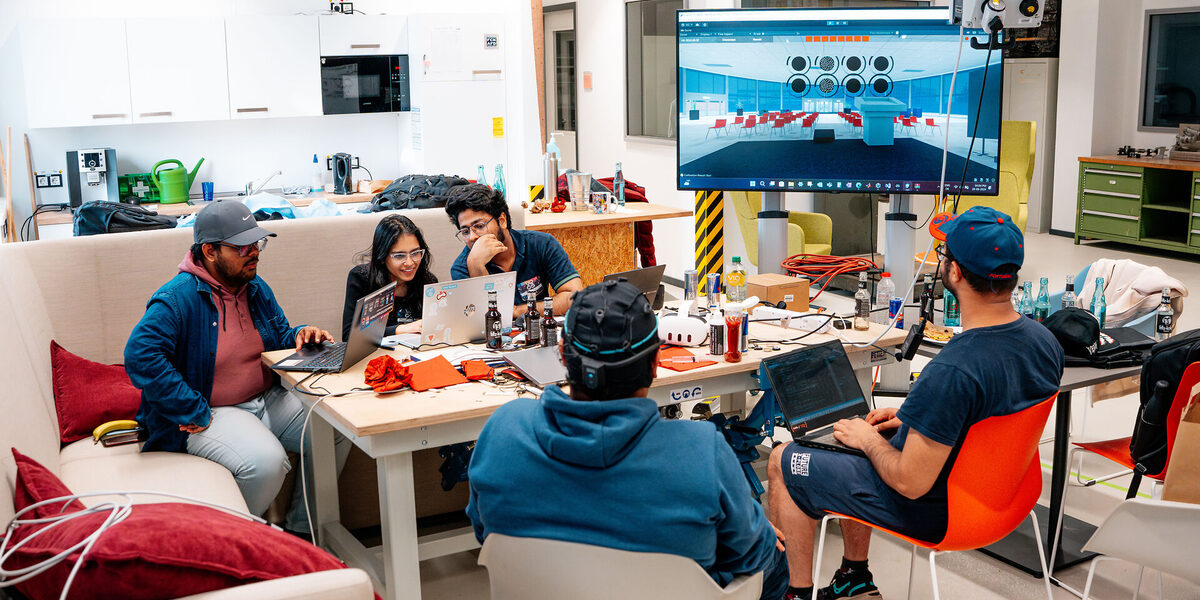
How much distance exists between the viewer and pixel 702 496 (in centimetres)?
181

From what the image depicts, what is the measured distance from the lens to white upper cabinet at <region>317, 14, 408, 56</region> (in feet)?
22.8

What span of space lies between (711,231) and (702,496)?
5.10m

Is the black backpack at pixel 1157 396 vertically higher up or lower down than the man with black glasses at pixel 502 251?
lower down

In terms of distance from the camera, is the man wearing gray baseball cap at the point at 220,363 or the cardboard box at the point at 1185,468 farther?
the man wearing gray baseball cap at the point at 220,363

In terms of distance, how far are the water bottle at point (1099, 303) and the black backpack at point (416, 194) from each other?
118 inches

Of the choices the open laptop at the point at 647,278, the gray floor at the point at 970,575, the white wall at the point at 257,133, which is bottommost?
the gray floor at the point at 970,575

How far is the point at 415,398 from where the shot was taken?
2.99 metres

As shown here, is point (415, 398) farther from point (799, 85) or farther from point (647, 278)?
point (799, 85)

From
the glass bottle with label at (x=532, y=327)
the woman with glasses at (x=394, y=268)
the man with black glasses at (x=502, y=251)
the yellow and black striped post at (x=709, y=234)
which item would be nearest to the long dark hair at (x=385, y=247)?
the woman with glasses at (x=394, y=268)

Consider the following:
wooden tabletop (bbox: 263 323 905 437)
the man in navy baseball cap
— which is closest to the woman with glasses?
wooden tabletop (bbox: 263 323 905 437)

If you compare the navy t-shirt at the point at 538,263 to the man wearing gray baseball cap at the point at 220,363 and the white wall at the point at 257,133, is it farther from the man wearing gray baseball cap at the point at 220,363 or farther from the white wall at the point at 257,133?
the white wall at the point at 257,133

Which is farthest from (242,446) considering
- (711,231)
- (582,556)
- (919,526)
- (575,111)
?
(575,111)

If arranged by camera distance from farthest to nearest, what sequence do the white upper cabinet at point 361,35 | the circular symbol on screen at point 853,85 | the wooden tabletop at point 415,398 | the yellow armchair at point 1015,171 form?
the yellow armchair at point 1015,171
the white upper cabinet at point 361,35
the circular symbol on screen at point 853,85
the wooden tabletop at point 415,398

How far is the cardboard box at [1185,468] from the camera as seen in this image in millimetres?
2662
